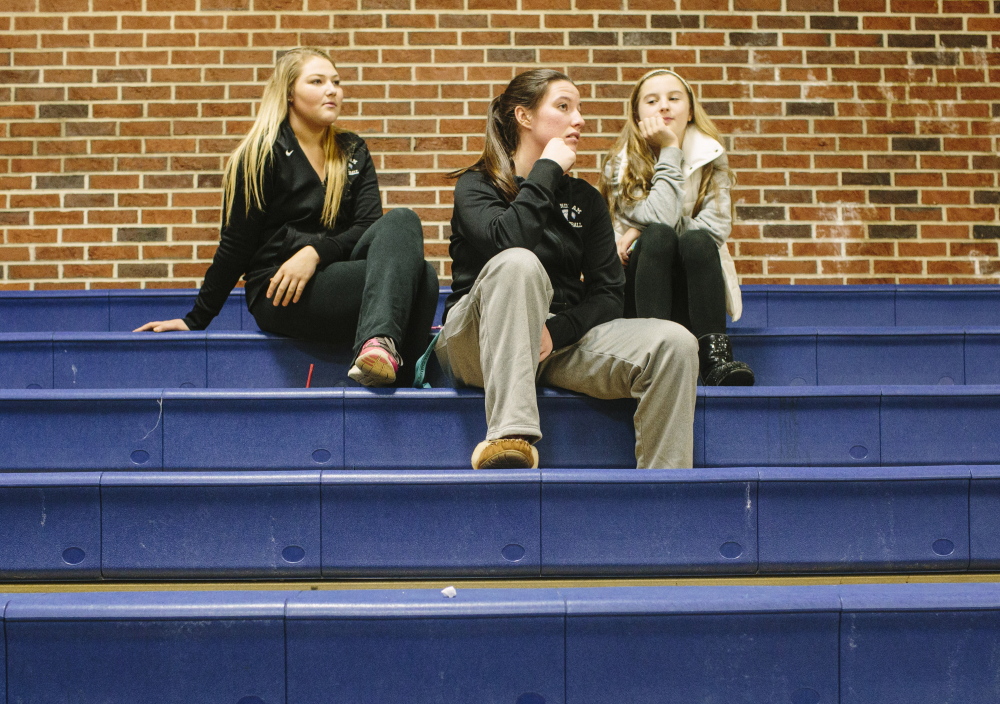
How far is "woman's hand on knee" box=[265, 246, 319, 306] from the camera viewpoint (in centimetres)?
193

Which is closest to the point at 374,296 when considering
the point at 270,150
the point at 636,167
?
the point at 270,150

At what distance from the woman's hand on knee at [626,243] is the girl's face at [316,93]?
0.82 metres

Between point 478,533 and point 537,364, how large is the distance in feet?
1.22

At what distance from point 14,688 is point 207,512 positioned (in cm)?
42

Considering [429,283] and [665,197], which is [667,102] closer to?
[665,197]

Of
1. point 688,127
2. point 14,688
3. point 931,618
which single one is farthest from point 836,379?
point 14,688

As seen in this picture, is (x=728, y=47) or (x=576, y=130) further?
(x=728, y=47)

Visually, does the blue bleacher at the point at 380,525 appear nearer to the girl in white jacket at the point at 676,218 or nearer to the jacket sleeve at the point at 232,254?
the girl in white jacket at the point at 676,218

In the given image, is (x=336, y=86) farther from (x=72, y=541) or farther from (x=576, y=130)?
(x=72, y=541)

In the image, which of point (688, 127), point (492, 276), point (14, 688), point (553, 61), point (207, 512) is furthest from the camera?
point (553, 61)

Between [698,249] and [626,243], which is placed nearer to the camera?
[698,249]

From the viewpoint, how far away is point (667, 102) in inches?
91.3

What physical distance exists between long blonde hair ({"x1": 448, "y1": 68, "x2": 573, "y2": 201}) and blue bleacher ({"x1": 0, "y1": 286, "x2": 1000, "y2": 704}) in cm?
50

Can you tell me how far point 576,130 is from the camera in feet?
6.13
